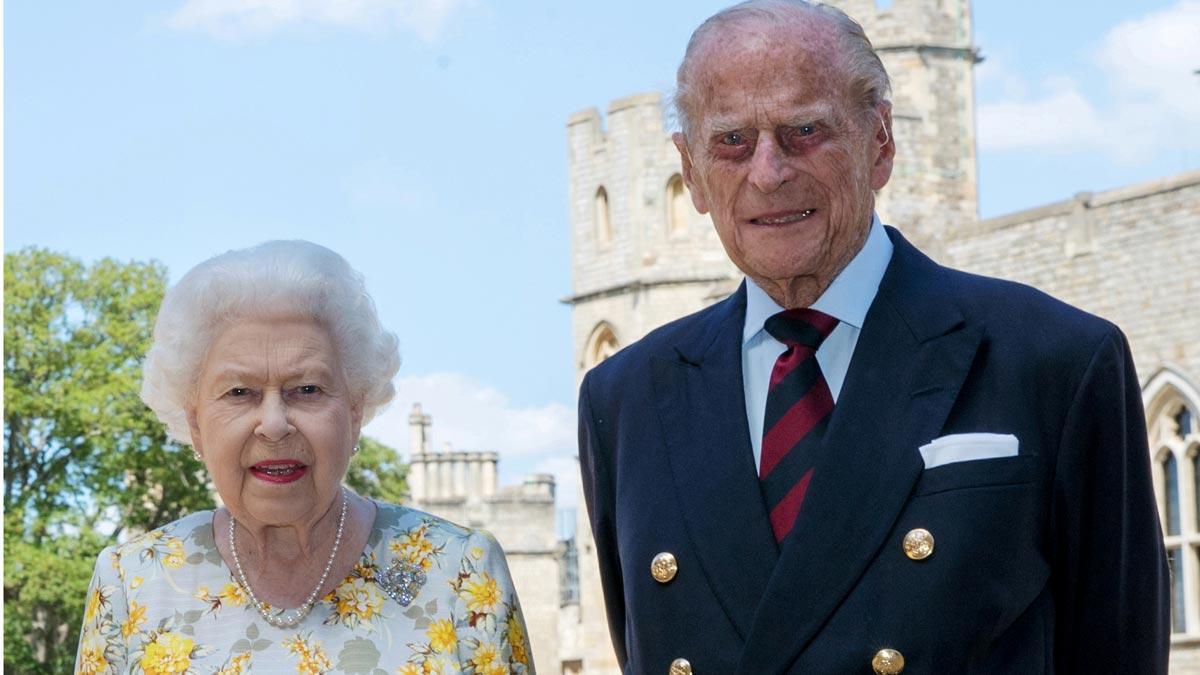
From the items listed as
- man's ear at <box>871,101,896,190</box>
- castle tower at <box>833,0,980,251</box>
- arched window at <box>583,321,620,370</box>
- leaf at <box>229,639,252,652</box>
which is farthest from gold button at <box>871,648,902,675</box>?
arched window at <box>583,321,620,370</box>

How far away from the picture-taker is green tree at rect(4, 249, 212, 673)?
31953 mm

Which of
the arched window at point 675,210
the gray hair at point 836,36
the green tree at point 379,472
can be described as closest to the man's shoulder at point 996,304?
the gray hair at point 836,36

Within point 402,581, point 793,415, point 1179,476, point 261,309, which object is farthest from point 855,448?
point 1179,476

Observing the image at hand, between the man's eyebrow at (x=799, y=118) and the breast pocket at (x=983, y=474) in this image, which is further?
the man's eyebrow at (x=799, y=118)

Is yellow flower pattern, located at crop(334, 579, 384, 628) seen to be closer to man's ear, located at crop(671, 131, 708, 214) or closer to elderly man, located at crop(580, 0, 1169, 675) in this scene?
elderly man, located at crop(580, 0, 1169, 675)

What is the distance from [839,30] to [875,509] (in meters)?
0.89

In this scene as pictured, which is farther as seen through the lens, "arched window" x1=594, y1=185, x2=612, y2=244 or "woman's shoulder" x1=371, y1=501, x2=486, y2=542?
"arched window" x1=594, y1=185, x2=612, y2=244

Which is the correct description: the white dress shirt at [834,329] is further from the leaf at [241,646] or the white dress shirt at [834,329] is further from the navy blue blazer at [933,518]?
the leaf at [241,646]

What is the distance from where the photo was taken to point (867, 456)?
373cm

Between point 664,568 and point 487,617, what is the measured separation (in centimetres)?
69

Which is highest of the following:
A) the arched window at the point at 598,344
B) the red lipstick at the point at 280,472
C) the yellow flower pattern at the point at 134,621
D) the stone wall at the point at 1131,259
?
the arched window at the point at 598,344

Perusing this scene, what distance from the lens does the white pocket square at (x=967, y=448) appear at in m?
3.69

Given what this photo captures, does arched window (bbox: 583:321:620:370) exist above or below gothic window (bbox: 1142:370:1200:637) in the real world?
above

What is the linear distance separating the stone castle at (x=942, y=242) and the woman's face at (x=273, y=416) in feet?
58.6
